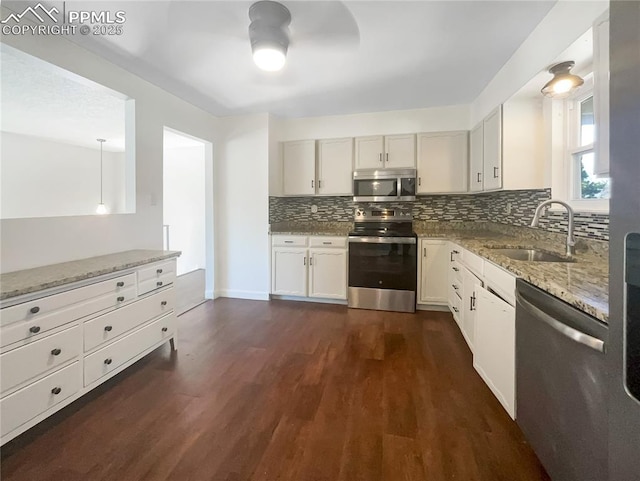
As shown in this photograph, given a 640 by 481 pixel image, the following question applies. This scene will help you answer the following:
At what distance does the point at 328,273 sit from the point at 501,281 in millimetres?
2273

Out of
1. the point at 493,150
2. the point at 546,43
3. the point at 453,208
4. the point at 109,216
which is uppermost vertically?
the point at 546,43

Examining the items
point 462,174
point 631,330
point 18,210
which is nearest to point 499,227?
point 462,174

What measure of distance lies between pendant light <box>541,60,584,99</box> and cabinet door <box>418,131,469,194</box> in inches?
66.7

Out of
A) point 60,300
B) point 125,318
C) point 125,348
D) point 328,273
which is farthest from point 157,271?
point 328,273

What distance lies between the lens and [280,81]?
2979 mm

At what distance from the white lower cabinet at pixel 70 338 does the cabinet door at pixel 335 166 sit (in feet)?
7.67

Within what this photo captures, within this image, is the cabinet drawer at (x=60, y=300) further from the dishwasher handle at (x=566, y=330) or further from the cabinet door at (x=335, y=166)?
the cabinet door at (x=335, y=166)

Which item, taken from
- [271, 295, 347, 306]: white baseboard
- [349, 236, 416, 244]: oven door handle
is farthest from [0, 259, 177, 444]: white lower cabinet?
[349, 236, 416, 244]: oven door handle

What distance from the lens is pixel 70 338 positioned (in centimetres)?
173

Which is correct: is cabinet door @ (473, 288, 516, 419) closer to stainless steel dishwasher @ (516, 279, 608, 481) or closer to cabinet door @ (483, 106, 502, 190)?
stainless steel dishwasher @ (516, 279, 608, 481)

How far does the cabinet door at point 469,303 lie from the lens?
2322 mm

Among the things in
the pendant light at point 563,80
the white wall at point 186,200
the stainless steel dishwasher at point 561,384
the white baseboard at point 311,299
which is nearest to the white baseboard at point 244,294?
the white baseboard at point 311,299

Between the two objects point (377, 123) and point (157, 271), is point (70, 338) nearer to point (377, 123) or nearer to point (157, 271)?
point (157, 271)

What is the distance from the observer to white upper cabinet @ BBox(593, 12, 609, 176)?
1.31m
